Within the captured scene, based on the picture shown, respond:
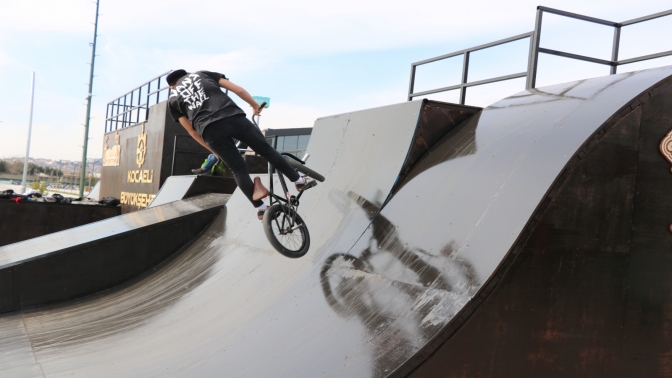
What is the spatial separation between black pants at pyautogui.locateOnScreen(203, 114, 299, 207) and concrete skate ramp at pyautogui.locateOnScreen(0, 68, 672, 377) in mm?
905

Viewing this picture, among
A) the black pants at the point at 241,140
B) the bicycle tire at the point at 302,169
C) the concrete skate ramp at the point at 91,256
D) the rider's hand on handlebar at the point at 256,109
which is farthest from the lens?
the concrete skate ramp at the point at 91,256

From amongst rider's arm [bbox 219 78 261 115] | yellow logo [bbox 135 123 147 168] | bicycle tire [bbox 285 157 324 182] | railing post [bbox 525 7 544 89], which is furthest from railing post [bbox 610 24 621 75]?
yellow logo [bbox 135 123 147 168]

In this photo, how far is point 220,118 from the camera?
527 cm

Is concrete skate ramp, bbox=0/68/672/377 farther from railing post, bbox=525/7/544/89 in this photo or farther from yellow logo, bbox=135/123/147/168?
yellow logo, bbox=135/123/147/168

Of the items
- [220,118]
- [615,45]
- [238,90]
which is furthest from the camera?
[615,45]

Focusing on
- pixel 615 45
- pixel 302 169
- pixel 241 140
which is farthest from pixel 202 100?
pixel 615 45

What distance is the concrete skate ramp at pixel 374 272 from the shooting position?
11.9 ft

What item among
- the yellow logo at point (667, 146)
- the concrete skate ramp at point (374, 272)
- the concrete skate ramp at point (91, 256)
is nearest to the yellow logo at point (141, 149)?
the concrete skate ramp at point (91, 256)

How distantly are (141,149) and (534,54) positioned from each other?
45.0 ft

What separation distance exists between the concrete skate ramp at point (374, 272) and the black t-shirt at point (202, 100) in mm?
1601

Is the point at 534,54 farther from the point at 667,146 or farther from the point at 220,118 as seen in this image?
the point at 220,118

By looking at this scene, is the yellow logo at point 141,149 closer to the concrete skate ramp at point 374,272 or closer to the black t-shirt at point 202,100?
the concrete skate ramp at point 374,272

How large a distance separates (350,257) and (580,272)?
193cm

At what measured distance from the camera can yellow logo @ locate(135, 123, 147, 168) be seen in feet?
57.7
